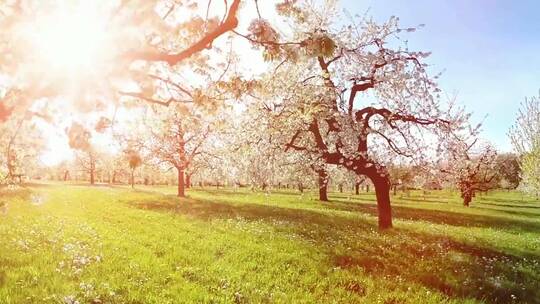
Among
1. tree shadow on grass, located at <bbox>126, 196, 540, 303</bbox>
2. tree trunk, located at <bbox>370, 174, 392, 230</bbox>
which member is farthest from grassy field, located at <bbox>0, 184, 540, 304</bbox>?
tree trunk, located at <bbox>370, 174, 392, 230</bbox>

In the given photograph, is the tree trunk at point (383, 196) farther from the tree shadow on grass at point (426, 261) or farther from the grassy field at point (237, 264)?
the grassy field at point (237, 264)

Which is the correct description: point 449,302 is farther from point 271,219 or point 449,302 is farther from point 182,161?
point 182,161

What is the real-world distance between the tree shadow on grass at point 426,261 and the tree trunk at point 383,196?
92cm

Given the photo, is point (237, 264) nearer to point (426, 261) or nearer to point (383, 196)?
point (426, 261)

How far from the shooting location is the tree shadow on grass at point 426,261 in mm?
15438

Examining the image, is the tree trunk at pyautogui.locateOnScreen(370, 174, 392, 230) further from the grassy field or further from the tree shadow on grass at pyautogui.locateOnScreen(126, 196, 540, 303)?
the grassy field

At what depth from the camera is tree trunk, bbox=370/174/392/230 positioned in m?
26.9

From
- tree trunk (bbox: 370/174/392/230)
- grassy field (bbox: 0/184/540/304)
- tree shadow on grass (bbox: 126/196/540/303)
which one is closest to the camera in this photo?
grassy field (bbox: 0/184/540/304)

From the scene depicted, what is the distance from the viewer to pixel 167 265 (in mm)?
14617

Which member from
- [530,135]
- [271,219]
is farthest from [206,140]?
[530,135]

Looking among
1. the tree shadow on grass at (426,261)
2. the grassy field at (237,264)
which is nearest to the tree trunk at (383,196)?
the tree shadow on grass at (426,261)

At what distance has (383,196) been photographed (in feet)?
89.1

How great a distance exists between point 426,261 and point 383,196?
8.39m

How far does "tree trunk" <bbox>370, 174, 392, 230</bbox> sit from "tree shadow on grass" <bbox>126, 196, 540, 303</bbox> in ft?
3.03
